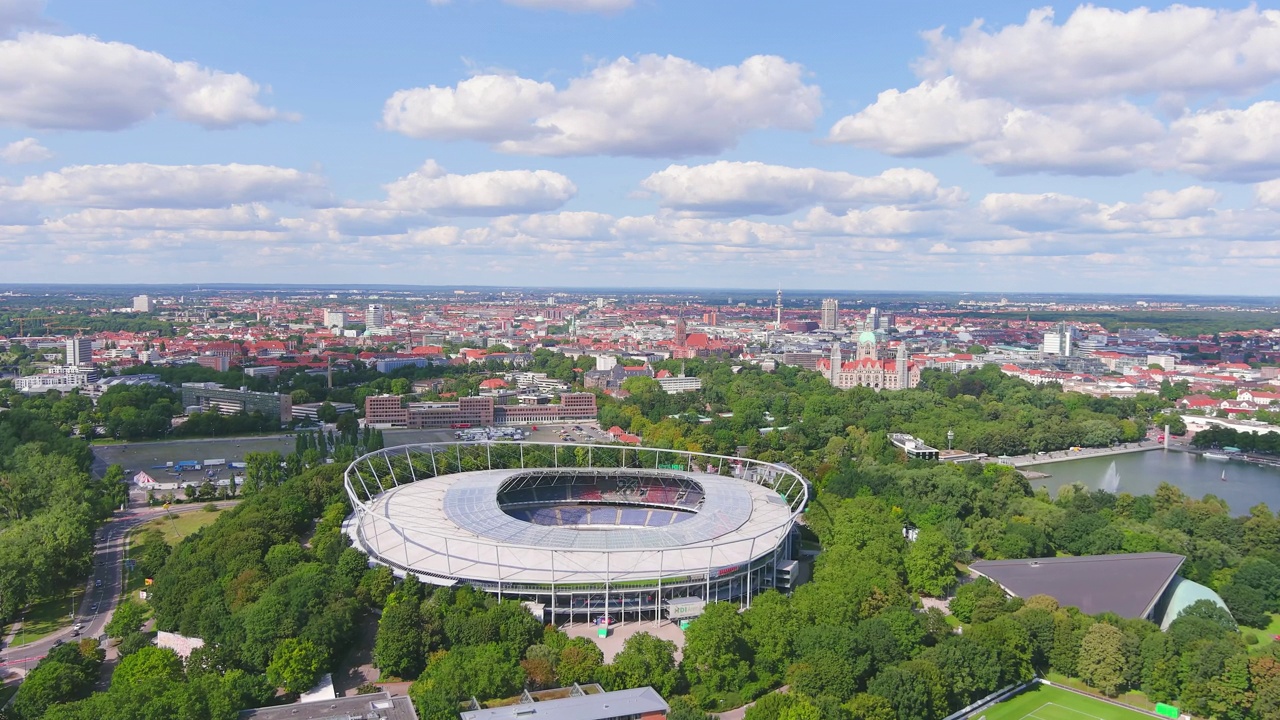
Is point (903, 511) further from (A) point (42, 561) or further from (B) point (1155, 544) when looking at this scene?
(A) point (42, 561)

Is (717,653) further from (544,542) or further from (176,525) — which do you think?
(176,525)

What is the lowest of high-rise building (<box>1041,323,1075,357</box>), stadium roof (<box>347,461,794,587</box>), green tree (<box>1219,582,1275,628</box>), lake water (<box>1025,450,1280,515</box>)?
lake water (<box>1025,450,1280,515</box>)

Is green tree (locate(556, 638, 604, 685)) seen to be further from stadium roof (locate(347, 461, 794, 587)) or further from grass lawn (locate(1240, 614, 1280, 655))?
grass lawn (locate(1240, 614, 1280, 655))

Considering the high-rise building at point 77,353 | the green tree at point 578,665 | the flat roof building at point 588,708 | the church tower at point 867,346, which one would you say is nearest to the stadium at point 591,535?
Answer: the green tree at point 578,665

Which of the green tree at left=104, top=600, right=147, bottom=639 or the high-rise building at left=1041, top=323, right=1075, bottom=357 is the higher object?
the high-rise building at left=1041, top=323, right=1075, bottom=357

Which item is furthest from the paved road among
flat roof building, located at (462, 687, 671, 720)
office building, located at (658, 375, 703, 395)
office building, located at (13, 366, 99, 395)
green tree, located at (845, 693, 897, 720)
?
office building, located at (658, 375, 703, 395)

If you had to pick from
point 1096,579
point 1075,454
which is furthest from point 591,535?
point 1075,454
